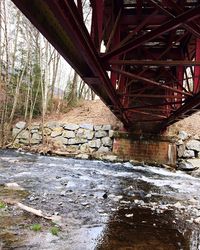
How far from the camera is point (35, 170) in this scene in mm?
12812

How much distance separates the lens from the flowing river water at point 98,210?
548 centimetres

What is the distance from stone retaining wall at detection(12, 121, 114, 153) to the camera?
20.0 m

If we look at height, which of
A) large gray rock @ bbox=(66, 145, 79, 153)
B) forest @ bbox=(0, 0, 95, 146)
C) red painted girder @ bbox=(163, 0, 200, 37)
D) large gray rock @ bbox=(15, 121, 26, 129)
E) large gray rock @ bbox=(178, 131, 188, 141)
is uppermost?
forest @ bbox=(0, 0, 95, 146)

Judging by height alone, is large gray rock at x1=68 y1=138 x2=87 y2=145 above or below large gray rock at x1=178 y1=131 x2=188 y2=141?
below

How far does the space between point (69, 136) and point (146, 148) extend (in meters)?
4.84

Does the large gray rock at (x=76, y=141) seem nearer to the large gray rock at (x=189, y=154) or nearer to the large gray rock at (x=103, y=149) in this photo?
the large gray rock at (x=103, y=149)

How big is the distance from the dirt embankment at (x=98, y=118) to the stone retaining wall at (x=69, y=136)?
29.6 inches

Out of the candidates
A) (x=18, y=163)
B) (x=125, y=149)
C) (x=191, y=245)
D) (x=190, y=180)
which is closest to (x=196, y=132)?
(x=125, y=149)

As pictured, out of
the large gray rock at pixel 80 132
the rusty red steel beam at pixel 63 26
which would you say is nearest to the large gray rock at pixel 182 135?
the large gray rock at pixel 80 132

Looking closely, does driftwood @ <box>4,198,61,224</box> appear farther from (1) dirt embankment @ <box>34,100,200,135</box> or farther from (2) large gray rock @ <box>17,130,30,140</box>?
(2) large gray rock @ <box>17,130,30,140</box>

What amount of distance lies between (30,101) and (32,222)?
1762 centimetres

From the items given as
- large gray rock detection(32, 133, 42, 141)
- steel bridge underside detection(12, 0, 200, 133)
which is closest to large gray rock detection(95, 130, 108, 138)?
large gray rock detection(32, 133, 42, 141)

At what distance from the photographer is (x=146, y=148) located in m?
18.7

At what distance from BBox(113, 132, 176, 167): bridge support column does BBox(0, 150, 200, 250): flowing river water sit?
4.91 metres
